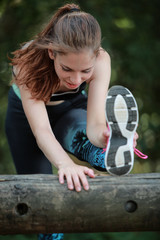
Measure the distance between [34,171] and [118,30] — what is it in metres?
2.24

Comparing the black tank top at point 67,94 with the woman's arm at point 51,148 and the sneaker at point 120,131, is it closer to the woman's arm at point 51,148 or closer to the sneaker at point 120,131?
the woman's arm at point 51,148

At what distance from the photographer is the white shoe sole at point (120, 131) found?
1485 mm

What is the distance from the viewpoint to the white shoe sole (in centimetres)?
149

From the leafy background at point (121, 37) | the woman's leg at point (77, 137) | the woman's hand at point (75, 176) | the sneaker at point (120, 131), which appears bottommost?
the leafy background at point (121, 37)

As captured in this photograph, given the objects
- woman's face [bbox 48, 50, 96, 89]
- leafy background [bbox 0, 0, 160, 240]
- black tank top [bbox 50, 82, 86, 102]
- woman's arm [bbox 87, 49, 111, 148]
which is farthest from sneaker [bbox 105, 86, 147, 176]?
leafy background [bbox 0, 0, 160, 240]

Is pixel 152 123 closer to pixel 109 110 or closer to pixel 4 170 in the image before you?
pixel 4 170

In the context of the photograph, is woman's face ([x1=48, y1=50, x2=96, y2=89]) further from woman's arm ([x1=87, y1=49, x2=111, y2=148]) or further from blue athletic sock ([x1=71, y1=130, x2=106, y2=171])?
blue athletic sock ([x1=71, y1=130, x2=106, y2=171])

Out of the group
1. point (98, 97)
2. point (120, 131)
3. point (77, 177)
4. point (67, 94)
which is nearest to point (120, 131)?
point (120, 131)

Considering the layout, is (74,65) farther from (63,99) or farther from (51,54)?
(63,99)

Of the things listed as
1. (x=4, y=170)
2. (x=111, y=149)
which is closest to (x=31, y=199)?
(x=111, y=149)

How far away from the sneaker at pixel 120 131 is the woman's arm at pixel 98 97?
302 mm

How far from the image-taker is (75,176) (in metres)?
1.46

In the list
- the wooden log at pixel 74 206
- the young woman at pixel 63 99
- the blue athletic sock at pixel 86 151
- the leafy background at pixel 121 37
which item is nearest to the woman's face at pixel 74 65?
the young woman at pixel 63 99

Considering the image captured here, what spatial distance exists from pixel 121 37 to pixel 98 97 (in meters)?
2.33
